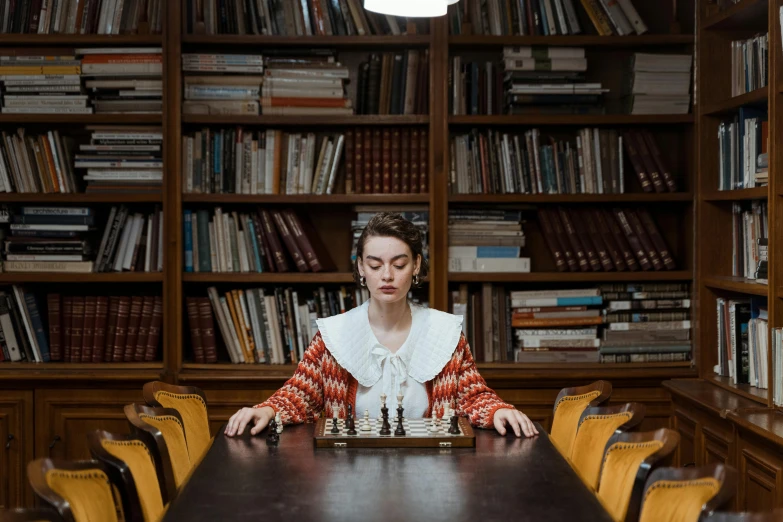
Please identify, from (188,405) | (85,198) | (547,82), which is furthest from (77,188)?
(547,82)

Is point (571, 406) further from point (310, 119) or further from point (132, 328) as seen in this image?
point (132, 328)

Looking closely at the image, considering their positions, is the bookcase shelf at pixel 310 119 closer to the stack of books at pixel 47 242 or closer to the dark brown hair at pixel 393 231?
the stack of books at pixel 47 242

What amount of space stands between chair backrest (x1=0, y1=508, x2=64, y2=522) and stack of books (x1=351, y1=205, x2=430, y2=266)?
2.56 m

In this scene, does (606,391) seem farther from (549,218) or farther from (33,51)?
(33,51)

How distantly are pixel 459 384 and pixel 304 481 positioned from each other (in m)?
0.97

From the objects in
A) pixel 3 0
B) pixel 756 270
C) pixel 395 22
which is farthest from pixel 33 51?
pixel 756 270

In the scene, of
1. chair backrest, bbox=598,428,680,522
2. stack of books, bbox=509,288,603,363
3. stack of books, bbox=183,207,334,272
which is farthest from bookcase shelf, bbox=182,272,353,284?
chair backrest, bbox=598,428,680,522

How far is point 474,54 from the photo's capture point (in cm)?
434

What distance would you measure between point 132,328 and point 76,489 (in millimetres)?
2333

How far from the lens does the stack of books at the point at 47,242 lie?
162 inches

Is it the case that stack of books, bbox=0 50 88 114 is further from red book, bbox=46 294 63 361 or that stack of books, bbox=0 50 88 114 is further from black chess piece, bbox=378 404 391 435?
black chess piece, bbox=378 404 391 435

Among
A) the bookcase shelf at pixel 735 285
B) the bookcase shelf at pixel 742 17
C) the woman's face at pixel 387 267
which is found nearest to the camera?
the woman's face at pixel 387 267

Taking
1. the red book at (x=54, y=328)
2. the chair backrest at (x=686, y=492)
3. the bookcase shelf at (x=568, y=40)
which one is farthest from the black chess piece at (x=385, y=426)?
the red book at (x=54, y=328)

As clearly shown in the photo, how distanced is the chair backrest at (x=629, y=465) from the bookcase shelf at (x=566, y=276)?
1.81m
